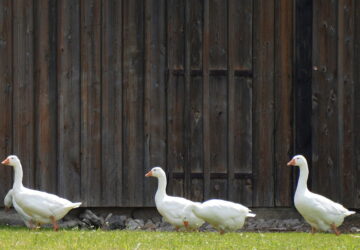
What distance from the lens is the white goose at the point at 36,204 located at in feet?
51.2

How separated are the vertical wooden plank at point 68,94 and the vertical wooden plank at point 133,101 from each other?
2.23ft

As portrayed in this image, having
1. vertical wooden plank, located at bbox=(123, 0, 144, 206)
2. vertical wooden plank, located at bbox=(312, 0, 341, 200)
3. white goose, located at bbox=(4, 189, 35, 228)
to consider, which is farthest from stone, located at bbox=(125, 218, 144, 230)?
vertical wooden plank, located at bbox=(312, 0, 341, 200)

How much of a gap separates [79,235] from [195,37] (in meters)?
3.94

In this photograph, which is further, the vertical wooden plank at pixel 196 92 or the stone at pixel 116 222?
the stone at pixel 116 222

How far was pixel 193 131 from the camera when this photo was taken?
1684cm

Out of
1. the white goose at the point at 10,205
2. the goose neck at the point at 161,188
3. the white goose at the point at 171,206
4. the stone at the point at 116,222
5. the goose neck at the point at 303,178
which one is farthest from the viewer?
the stone at the point at 116,222

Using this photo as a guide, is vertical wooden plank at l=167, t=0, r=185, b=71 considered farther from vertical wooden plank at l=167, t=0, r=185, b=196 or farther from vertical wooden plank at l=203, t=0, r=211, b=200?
vertical wooden plank at l=203, t=0, r=211, b=200

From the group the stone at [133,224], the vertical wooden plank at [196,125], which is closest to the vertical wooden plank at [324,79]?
the vertical wooden plank at [196,125]

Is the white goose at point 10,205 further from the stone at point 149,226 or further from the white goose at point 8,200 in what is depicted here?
the stone at point 149,226

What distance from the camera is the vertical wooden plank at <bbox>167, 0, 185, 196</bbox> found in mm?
16812

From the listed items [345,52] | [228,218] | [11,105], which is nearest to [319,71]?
[345,52]

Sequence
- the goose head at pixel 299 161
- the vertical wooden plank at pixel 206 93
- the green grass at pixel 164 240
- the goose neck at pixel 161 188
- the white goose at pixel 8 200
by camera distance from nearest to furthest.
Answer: the green grass at pixel 164 240 → the goose head at pixel 299 161 → the goose neck at pixel 161 188 → the white goose at pixel 8 200 → the vertical wooden plank at pixel 206 93


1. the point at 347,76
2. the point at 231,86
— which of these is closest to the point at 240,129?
the point at 231,86

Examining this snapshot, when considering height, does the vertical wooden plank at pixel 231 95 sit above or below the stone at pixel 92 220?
above
